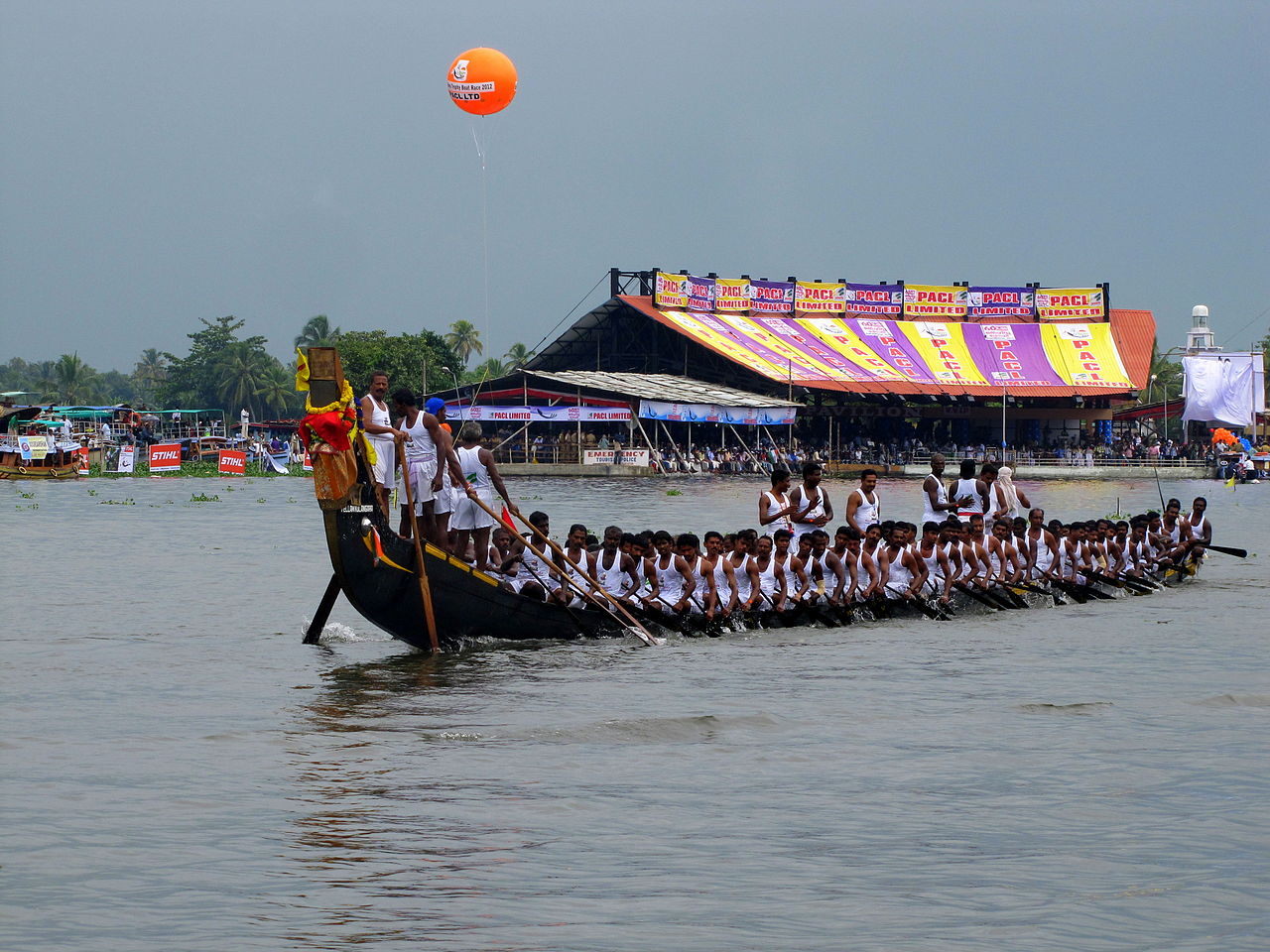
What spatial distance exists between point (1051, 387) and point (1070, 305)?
8.32m

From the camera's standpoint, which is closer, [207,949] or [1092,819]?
[207,949]

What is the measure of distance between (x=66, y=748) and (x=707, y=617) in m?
6.54

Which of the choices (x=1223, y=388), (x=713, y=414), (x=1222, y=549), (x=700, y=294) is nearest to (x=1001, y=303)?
(x=1223, y=388)

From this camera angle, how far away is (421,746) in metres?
10.1

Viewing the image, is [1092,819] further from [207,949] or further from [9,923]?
[9,923]

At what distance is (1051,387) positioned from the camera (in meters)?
62.1

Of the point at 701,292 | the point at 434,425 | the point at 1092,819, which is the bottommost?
A: the point at 1092,819

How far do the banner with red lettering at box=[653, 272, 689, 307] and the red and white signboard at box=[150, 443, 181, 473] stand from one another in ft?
63.2

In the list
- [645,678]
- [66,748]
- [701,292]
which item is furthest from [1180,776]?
[701,292]

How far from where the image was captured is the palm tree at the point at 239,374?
101 m

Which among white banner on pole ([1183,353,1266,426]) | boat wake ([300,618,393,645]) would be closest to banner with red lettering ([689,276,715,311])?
white banner on pole ([1183,353,1266,426])

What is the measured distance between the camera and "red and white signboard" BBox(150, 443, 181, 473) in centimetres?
5094

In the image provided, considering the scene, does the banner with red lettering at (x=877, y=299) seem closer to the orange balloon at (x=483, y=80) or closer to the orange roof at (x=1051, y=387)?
the orange roof at (x=1051, y=387)

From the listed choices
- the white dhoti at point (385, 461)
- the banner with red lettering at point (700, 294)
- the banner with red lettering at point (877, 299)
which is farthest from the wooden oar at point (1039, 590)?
the banner with red lettering at point (877, 299)
